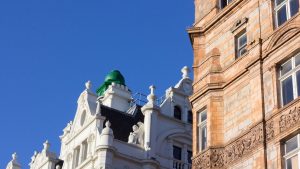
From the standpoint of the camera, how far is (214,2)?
30.8m

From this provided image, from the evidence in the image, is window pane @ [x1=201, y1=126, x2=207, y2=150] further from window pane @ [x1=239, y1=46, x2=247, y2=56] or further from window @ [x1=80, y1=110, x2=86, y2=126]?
window @ [x1=80, y1=110, x2=86, y2=126]

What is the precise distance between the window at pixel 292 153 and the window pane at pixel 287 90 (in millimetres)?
1607

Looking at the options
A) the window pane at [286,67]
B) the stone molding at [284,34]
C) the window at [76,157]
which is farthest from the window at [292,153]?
the window at [76,157]

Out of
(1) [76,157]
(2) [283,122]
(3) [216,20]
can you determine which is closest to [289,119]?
(2) [283,122]

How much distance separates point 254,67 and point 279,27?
1818 mm

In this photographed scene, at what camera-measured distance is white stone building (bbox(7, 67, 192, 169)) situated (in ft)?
140

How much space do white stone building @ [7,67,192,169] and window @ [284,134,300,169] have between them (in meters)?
19.3

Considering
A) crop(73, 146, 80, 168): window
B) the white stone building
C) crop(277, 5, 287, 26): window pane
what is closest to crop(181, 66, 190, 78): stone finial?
the white stone building

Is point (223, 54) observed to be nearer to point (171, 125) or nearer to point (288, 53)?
point (288, 53)

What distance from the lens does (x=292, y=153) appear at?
23016mm

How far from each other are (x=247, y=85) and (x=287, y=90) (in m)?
2.42

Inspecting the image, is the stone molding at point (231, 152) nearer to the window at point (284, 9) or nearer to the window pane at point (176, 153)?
the window at point (284, 9)

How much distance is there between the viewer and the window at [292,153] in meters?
22.7

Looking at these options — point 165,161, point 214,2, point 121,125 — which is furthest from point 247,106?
point 121,125
